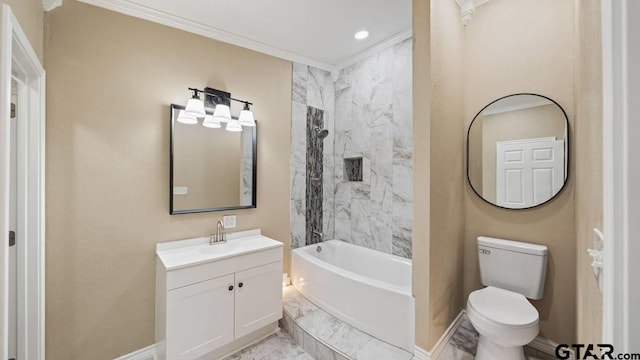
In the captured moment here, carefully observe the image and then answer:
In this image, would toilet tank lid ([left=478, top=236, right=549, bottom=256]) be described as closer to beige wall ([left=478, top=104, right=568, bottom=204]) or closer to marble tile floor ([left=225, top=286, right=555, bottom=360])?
beige wall ([left=478, top=104, right=568, bottom=204])

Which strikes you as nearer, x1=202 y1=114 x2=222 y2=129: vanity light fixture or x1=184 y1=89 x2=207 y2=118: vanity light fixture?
x1=184 y1=89 x2=207 y2=118: vanity light fixture

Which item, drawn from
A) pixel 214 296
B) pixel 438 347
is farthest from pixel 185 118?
pixel 438 347

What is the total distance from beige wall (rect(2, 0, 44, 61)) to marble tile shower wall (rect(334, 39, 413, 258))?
104 inches

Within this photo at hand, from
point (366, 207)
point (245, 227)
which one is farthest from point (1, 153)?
point (366, 207)

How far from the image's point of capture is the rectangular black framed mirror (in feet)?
6.81

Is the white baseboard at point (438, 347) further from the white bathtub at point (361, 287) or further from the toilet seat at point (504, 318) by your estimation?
the toilet seat at point (504, 318)

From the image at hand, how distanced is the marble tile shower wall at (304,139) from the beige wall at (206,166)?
690 millimetres

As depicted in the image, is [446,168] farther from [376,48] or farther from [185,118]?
[185,118]

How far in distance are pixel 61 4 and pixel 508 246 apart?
144 inches

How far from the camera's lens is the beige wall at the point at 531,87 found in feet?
5.54

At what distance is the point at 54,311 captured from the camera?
1628mm

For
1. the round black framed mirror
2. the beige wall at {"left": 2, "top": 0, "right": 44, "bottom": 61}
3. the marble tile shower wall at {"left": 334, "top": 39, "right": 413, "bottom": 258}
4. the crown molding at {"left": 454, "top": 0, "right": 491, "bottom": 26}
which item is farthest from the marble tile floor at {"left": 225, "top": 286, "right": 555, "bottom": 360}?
the crown molding at {"left": 454, "top": 0, "right": 491, "bottom": 26}

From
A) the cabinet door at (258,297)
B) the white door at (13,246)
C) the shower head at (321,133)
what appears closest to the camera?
the white door at (13,246)

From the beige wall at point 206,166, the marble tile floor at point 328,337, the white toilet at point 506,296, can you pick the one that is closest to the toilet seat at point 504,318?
the white toilet at point 506,296
